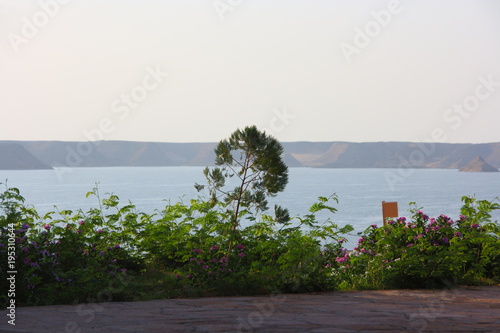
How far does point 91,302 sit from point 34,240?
150 centimetres

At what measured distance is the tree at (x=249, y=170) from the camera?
9578 millimetres

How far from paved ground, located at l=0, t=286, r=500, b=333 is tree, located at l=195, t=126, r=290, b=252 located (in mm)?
2442

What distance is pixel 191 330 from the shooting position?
17.4ft

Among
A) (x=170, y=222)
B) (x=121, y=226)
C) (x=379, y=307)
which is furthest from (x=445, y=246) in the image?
(x=121, y=226)

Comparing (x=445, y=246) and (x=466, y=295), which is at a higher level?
(x=445, y=246)

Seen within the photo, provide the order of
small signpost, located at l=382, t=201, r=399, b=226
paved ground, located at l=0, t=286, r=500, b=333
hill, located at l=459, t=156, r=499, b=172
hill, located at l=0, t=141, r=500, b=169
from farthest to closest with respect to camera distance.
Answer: hill, located at l=459, t=156, r=499, b=172 < hill, located at l=0, t=141, r=500, b=169 < small signpost, located at l=382, t=201, r=399, b=226 < paved ground, located at l=0, t=286, r=500, b=333

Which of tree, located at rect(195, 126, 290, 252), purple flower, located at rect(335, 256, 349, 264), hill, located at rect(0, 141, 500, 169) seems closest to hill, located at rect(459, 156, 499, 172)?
hill, located at rect(0, 141, 500, 169)

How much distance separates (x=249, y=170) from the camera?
32.3 ft

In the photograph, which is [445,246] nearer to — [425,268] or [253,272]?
[425,268]

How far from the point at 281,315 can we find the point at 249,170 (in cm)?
409

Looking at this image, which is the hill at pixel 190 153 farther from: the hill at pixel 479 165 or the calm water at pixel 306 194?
the hill at pixel 479 165

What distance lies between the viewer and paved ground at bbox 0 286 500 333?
5406 millimetres

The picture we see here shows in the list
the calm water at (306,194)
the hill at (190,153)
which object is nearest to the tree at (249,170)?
the calm water at (306,194)

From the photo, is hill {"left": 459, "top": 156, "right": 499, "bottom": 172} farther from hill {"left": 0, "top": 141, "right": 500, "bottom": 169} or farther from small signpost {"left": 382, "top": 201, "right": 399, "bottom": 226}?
small signpost {"left": 382, "top": 201, "right": 399, "bottom": 226}
